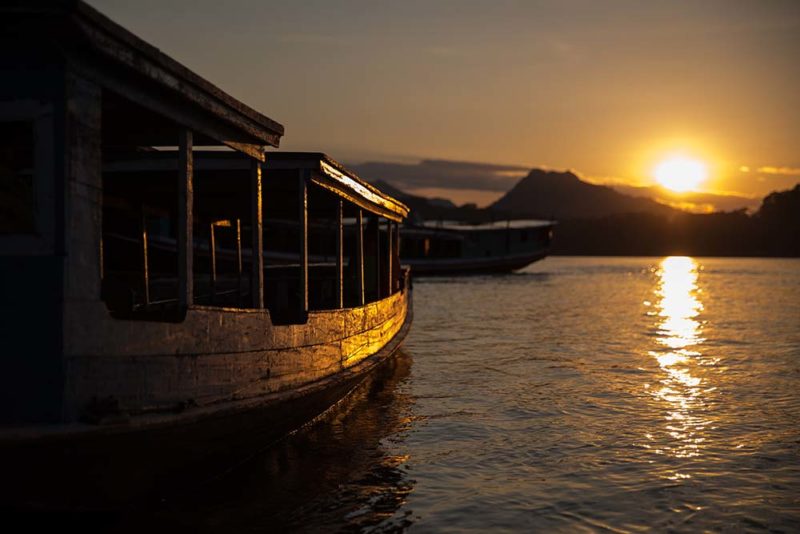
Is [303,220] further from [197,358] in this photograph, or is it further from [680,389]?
[680,389]

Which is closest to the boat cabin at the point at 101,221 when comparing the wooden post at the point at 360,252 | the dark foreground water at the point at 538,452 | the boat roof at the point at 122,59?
the boat roof at the point at 122,59

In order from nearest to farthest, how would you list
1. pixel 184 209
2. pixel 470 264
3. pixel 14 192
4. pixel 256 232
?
1. pixel 14 192
2. pixel 184 209
3. pixel 256 232
4. pixel 470 264

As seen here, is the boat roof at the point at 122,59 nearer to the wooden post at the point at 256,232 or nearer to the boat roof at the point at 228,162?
the wooden post at the point at 256,232

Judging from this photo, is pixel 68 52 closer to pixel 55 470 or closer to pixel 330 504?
pixel 55 470

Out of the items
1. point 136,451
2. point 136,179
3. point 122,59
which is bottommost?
point 136,451

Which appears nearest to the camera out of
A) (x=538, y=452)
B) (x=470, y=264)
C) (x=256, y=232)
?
(x=256, y=232)

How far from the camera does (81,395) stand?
5426 millimetres

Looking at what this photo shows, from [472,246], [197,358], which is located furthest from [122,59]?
[472,246]

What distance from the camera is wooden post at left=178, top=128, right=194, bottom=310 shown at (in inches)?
259

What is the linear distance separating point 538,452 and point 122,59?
6558 millimetres

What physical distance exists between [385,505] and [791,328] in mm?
24501

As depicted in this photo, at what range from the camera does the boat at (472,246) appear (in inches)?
2363

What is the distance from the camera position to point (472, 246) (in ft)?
210

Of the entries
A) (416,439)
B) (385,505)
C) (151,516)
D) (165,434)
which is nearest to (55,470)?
(165,434)
